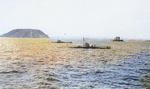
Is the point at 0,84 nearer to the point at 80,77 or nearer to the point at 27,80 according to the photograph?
the point at 27,80

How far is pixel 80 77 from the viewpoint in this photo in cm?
2423

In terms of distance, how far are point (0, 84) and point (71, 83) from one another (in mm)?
8113

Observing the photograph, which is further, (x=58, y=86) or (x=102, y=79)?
(x=102, y=79)

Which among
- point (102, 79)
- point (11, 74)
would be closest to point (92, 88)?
point (102, 79)

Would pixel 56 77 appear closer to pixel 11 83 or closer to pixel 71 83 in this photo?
pixel 71 83

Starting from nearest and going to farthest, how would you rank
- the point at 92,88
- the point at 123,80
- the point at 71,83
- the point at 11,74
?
the point at 92,88
the point at 71,83
the point at 123,80
the point at 11,74

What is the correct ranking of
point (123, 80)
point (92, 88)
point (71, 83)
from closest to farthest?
point (92, 88) < point (71, 83) < point (123, 80)

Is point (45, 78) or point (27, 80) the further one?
point (45, 78)

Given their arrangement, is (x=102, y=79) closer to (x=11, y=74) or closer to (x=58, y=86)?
(x=58, y=86)

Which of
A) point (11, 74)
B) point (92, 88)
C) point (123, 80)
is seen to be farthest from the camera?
point (11, 74)

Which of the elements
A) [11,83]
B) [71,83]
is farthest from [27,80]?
[71,83]

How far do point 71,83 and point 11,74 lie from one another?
972 centimetres

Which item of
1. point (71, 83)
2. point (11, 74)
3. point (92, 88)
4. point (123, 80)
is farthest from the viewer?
point (11, 74)

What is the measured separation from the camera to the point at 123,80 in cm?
2348
